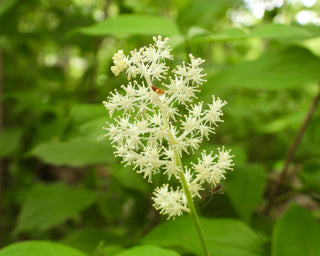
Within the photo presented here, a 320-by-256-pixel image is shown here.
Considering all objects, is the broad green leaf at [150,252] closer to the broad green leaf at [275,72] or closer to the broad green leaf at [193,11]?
the broad green leaf at [275,72]

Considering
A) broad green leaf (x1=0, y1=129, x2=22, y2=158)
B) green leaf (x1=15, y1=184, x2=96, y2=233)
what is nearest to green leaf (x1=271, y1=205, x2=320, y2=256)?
green leaf (x1=15, y1=184, x2=96, y2=233)

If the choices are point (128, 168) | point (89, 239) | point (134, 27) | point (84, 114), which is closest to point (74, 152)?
point (128, 168)

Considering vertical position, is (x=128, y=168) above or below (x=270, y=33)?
below

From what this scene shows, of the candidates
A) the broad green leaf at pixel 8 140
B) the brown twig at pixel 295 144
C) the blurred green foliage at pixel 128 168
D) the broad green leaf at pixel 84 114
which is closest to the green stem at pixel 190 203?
the blurred green foliage at pixel 128 168

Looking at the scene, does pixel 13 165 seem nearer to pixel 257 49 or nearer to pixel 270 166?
pixel 270 166

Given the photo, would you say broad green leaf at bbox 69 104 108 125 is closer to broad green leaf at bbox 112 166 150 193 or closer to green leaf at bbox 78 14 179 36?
green leaf at bbox 78 14 179 36

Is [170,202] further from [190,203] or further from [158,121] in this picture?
[158,121]

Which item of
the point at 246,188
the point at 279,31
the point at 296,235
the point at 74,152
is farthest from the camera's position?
the point at 74,152
